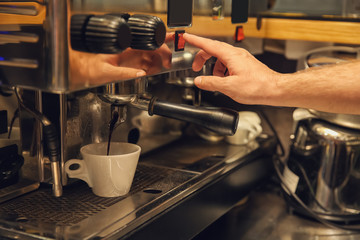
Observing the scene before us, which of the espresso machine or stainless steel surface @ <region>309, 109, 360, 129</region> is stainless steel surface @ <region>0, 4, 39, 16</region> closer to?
the espresso machine

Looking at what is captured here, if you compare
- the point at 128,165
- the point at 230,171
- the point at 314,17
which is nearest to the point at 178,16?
the point at 128,165

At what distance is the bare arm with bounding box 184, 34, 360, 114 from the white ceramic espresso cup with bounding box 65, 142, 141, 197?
0.16 metres

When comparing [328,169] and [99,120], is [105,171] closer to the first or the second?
[99,120]

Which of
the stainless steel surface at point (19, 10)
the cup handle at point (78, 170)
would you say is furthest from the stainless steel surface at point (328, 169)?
the stainless steel surface at point (19, 10)

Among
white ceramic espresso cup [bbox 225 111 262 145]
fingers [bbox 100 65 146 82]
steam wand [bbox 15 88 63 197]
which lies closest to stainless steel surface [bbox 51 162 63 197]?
steam wand [bbox 15 88 63 197]

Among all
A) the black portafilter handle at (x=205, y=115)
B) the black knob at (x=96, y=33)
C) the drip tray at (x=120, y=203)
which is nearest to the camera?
the black knob at (x=96, y=33)

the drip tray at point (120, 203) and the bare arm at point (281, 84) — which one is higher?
the bare arm at point (281, 84)

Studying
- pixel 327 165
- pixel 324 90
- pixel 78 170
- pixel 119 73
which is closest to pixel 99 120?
pixel 78 170

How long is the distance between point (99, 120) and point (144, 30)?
24 centimetres

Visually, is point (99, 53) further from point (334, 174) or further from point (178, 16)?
point (334, 174)

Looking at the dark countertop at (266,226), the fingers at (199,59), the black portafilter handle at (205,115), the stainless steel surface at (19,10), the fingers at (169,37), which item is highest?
the stainless steel surface at (19,10)

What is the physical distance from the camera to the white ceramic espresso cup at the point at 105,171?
0.74 metres

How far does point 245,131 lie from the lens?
1.11 meters

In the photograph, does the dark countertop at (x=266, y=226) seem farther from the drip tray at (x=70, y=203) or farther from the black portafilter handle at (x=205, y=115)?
the black portafilter handle at (x=205, y=115)
